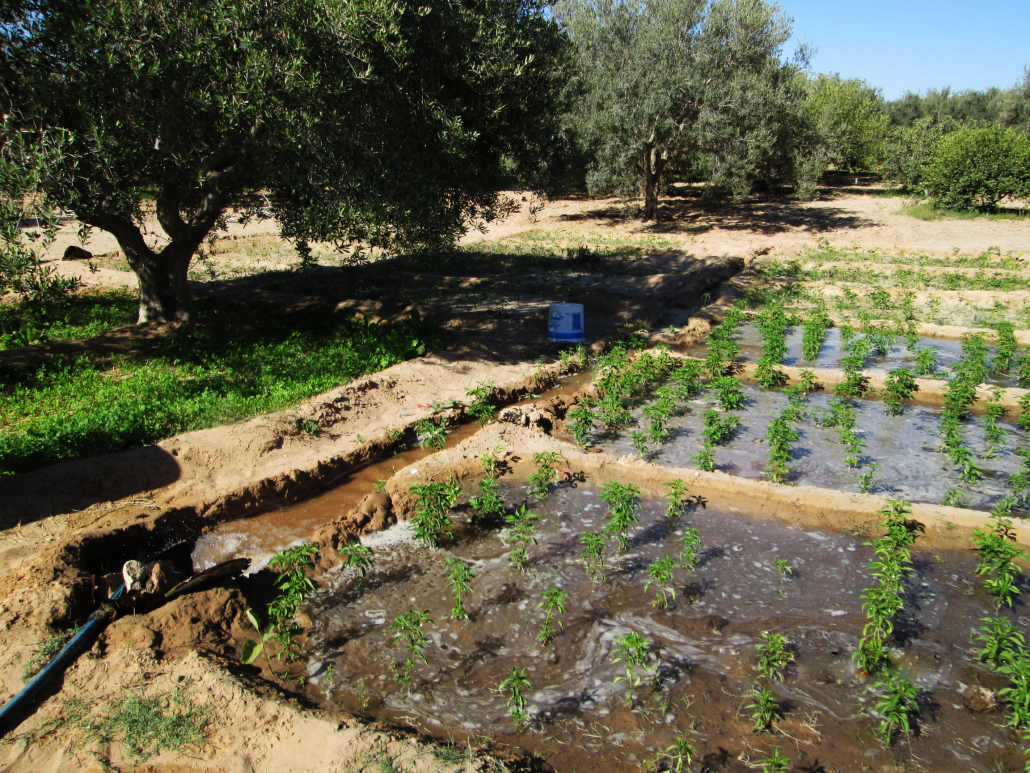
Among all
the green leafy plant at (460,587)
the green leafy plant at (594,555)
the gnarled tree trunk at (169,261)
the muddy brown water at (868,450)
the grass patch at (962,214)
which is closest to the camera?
the green leafy plant at (460,587)

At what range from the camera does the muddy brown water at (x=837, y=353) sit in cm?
976

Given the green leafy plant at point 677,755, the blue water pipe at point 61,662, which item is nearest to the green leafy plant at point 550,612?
the green leafy plant at point 677,755

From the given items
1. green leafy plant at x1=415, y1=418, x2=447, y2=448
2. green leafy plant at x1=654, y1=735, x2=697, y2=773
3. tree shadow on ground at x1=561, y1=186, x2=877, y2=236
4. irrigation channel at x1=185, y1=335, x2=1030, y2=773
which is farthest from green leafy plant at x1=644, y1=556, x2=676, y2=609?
tree shadow on ground at x1=561, y1=186, x2=877, y2=236

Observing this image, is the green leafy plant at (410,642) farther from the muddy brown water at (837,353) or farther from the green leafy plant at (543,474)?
the muddy brown water at (837,353)

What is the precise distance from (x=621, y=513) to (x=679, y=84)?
17.4 metres

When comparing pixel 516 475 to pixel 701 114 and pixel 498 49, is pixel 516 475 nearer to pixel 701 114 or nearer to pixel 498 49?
pixel 498 49

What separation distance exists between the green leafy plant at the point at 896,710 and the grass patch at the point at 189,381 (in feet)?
20.2

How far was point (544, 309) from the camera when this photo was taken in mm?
12008

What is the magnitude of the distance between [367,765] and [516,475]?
3.67m

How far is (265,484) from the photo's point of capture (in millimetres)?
6246

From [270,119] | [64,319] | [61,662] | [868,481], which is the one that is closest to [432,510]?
[61,662]

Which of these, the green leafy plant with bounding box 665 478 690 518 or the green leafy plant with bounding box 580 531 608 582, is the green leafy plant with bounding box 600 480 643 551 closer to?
the green leafy plant with bounding box 580 531 608 582

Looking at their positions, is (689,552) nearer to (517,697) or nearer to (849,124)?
(517,697)

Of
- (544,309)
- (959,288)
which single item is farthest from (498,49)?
(959,288)
